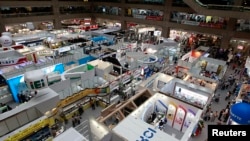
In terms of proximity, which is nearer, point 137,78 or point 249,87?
point 249,87

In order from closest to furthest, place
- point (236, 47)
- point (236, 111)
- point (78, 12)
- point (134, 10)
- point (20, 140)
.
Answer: point (236, 111) → point (20, 140) → point (236, 47) → point (134, 10) → point (78, 12)

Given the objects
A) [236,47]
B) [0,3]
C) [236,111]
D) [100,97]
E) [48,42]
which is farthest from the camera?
[0,3]

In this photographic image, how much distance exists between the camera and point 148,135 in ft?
21.6

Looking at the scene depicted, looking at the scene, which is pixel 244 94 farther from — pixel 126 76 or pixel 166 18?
pixel 166 18

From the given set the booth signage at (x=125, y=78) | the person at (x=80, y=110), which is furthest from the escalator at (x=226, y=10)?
the person at (x=80, y=110)

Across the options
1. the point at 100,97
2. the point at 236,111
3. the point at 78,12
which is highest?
the point at 78,12

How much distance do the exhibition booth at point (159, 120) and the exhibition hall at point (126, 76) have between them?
4 centimetres

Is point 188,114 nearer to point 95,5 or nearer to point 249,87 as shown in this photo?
point 249,87

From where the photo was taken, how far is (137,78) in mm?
16766

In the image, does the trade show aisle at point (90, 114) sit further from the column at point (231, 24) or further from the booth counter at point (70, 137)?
the column at point (231, 24)

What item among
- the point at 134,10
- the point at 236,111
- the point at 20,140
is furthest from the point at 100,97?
the point at 134,10

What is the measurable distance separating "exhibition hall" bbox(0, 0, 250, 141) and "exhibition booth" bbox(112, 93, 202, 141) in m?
0.04

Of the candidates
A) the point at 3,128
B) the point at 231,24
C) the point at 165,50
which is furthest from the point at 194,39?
the point at 3,128

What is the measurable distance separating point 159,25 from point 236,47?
485 inches
